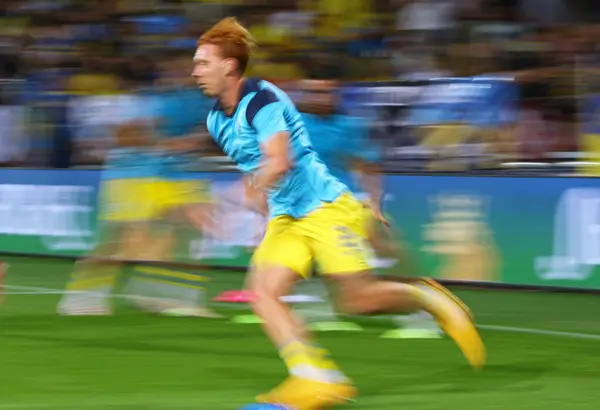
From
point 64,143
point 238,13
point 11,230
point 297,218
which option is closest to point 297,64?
point 238,13

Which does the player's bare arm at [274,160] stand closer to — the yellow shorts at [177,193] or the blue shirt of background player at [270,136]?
the blue shirt of background player at [270,136]

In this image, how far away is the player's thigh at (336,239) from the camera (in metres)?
6.54

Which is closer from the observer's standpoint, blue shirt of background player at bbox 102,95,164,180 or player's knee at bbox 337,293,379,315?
player's knee at bbox 337,293,379,315

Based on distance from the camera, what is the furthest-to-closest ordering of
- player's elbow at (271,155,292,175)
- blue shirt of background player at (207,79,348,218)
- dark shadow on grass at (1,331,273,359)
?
dark shadow on grass at (1,331,273,359) < blue shirt of background player at (207,79,348,218) < player's elbow at (271,155,292,175)

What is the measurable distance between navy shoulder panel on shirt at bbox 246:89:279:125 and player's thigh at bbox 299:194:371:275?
1.87 feet

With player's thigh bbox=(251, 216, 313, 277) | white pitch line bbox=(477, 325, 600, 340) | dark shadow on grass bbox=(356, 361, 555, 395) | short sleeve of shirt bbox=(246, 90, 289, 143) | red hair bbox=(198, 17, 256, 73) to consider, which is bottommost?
white pitch line bbox=(477, 325, 600, 340)

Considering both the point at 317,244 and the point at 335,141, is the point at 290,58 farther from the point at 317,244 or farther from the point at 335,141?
the point at 317,244

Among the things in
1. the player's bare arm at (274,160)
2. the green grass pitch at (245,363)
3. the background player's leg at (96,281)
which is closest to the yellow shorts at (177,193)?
the background player's leg at (96,281)

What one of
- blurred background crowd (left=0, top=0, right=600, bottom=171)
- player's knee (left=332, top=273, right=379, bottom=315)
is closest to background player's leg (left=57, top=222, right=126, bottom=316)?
blurred background crowd (left=0, top=0, right=600, bottom=171)

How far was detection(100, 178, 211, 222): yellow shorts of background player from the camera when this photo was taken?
1137cm

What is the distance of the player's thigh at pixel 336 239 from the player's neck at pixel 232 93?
2.02 feet

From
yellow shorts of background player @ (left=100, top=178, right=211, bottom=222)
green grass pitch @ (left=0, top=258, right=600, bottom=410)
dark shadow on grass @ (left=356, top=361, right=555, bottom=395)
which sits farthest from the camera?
yellow shorts of background player @ (left=100, top=178, right=211, bottom=222)

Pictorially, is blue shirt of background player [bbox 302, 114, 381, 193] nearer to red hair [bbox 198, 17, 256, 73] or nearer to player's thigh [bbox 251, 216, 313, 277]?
player's thigh [bbox 251, 216, 313, 277]

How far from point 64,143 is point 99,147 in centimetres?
59
